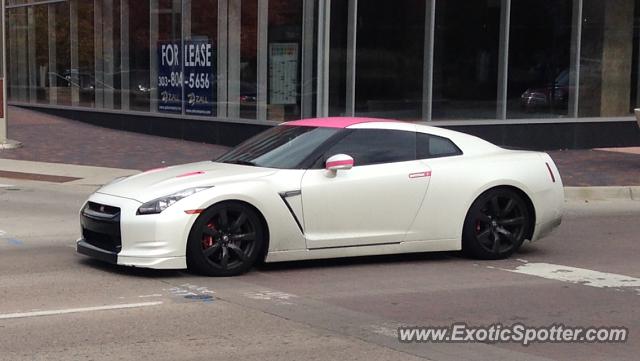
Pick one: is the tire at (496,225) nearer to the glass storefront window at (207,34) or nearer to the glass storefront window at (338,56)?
the glass storefront window at (338,56)

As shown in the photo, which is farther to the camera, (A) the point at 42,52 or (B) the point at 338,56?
(A) the point at 42,52

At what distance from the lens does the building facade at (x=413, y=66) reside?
65.0 ft

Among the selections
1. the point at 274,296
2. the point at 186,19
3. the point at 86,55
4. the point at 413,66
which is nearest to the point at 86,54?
the point at 86,55

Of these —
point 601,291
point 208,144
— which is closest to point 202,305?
point 601,291

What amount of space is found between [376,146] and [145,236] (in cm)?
249

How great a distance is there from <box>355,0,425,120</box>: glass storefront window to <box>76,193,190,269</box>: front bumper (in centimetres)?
1187

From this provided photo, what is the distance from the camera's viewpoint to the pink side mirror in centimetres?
871

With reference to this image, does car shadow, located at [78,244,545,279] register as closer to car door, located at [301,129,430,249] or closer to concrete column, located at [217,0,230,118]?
car door, located at [301,129,430,249]

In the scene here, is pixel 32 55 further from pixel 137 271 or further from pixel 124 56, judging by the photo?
pixel 137 271

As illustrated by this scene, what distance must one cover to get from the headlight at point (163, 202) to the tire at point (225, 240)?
0.23m

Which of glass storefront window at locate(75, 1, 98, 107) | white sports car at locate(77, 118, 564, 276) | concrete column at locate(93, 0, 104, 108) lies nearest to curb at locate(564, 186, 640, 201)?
white sports car at locate(77, 118, 564, 276)

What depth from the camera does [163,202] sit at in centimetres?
827

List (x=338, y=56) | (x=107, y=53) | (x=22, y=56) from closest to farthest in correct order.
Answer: (x=338, y=56) → (x=107, y=53) → (x=22, y=56)

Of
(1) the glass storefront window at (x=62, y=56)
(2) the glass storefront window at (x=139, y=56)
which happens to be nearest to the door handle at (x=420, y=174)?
(2) the glass storefront window at (x=139, y=56)
